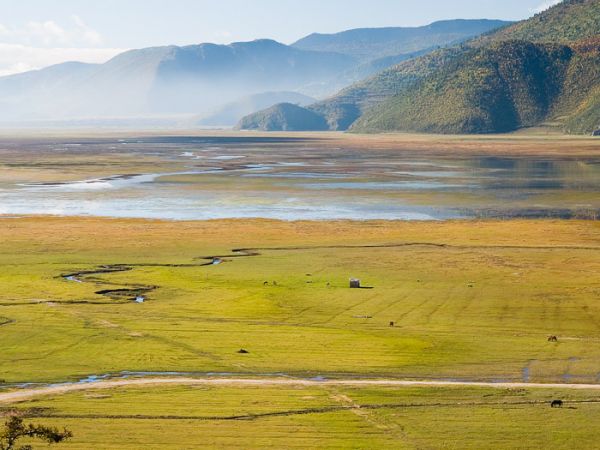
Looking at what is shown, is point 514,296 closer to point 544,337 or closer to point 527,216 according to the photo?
point 544,337

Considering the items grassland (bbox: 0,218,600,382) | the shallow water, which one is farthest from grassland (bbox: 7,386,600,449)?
the shallow water

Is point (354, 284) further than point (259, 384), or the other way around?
point (354, 284)

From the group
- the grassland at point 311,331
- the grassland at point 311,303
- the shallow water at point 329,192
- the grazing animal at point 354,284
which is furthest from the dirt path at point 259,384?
the shallow water at point 329,192

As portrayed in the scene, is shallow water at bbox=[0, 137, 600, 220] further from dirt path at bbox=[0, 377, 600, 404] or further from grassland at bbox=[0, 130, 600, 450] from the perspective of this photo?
dirt path at bbox=[0, 377, 600, 404]

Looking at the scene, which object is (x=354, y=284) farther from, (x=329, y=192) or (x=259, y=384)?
A: (x=329, y=192)

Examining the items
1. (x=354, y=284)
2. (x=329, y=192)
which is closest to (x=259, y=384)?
(x=354, y=284)

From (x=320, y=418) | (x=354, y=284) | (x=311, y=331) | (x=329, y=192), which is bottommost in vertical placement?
(x=329, y=192)

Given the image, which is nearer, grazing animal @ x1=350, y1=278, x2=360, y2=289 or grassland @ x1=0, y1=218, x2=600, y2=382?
grassland @ x1=0, y1=218, x2=600, y2=382
